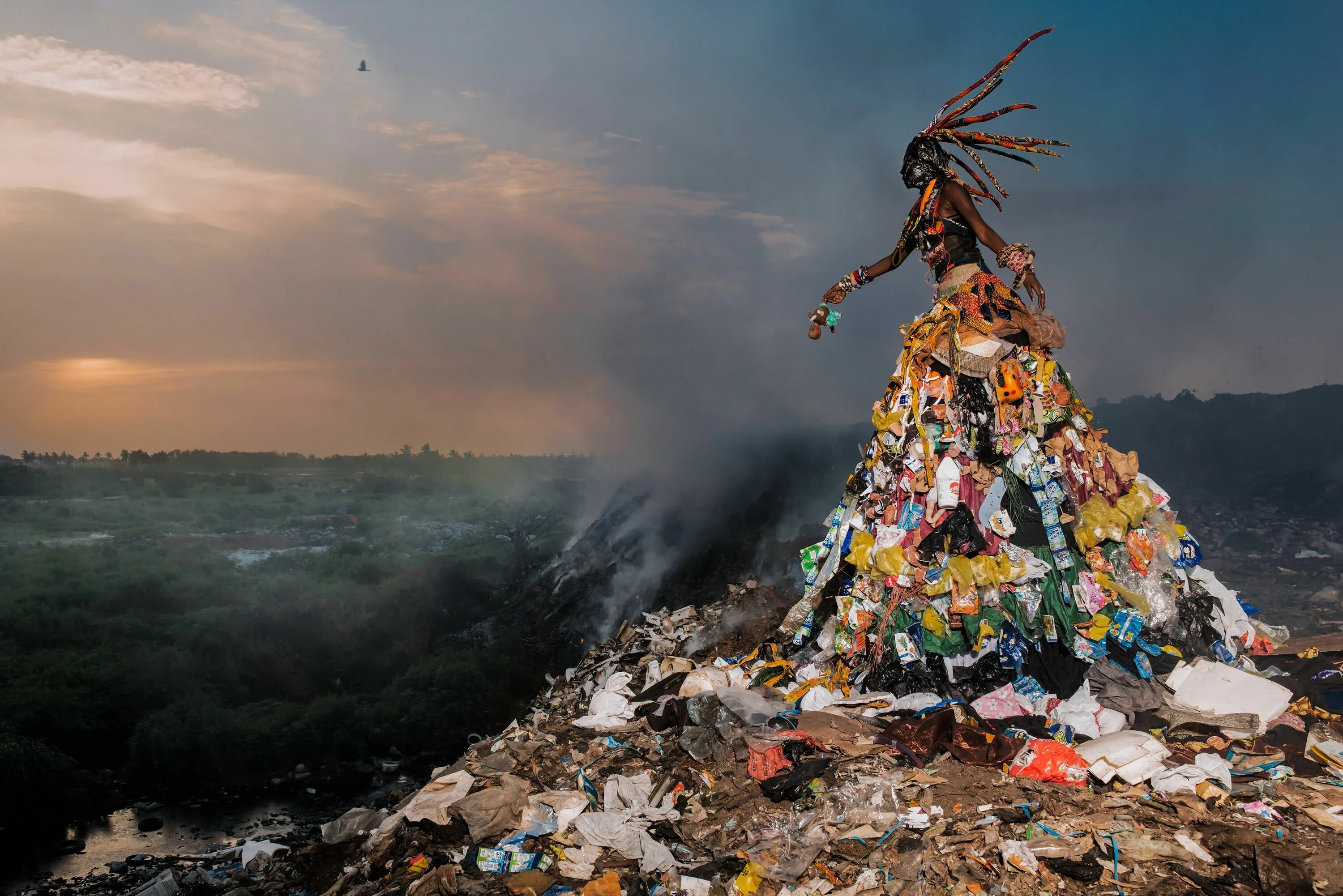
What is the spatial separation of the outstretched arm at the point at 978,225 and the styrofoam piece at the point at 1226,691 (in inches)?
87.0

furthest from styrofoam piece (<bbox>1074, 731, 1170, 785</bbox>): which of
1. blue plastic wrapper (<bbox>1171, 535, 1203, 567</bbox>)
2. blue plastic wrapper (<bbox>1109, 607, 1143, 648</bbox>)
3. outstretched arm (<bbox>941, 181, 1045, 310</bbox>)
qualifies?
outstretched arm (<bbox>941, 181, 1045, 310</bbox>)

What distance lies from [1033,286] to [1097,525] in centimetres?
143

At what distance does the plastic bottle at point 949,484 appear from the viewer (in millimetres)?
4312

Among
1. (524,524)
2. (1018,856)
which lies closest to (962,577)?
(1018,856)

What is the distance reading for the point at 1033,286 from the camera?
423 centimetres

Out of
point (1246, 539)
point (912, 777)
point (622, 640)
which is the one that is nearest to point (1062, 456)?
point (912, 777)

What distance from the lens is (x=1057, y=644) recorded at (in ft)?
13.8

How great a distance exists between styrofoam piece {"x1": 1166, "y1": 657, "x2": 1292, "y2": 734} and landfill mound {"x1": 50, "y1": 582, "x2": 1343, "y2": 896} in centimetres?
1

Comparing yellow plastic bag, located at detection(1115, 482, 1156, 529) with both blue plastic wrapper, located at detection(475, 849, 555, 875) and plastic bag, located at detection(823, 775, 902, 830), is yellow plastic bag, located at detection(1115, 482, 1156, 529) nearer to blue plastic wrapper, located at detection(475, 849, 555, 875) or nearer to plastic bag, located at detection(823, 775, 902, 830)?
plastic bag, located at detection(823, 775, 902, 830)

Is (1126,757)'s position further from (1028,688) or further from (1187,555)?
(1187,555)

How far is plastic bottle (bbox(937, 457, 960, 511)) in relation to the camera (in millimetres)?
4312

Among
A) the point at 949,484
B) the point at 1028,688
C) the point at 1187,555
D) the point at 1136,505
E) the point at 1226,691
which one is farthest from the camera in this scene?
the point at 1187,555

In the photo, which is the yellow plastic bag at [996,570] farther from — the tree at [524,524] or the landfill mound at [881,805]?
the tree at [524,524]

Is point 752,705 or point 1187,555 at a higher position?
point 1187,555
